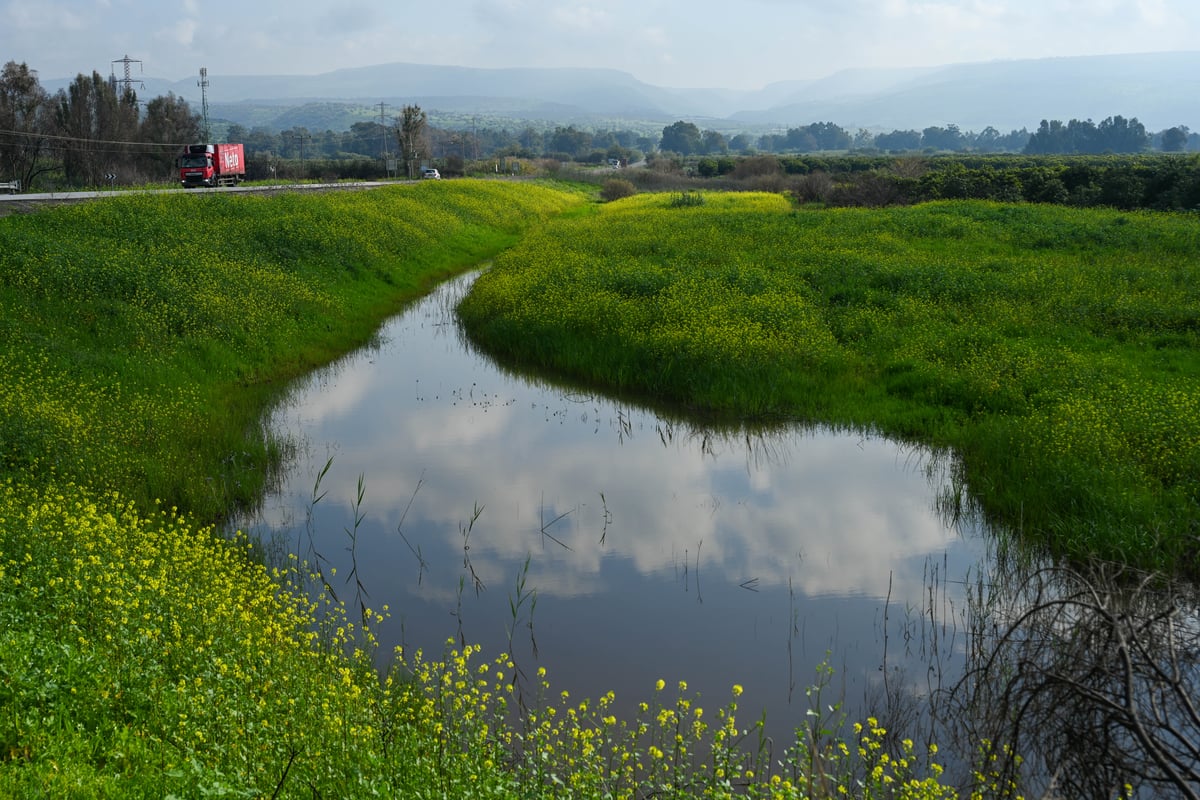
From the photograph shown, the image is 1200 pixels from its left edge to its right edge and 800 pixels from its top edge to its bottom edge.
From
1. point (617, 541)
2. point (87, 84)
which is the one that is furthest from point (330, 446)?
point (87, 84)

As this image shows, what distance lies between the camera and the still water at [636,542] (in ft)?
30.0

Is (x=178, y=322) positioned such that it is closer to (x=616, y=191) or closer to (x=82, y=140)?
(x=82, y=140)

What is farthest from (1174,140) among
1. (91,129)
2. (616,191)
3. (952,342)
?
(952,342)

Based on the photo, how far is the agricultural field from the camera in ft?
39.6

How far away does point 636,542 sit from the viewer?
1209cm

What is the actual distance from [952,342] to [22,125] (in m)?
58.3

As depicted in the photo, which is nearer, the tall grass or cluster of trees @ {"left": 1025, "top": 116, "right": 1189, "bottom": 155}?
the tall grass

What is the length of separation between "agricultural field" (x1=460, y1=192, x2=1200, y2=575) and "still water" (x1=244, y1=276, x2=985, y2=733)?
926mm

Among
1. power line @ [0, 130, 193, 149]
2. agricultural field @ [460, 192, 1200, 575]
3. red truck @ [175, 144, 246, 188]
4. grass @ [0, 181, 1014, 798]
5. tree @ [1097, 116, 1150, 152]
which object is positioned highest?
tree @ [1097, 116, 1150, 152]

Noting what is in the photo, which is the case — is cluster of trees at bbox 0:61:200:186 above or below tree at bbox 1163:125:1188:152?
below

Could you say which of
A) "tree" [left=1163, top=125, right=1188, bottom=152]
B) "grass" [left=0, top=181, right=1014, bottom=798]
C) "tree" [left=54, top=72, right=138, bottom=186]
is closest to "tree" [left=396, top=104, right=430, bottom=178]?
"tree" [left=54, top=72, right=138, bottom=186]

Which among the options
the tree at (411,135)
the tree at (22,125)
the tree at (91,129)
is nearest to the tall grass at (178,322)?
the tree at (22,125)

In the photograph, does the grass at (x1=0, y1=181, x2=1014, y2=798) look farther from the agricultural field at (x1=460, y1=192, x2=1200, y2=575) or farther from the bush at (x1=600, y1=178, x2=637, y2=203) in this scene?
the bush at (x1=600, y1=178, x2=637, y2=203)

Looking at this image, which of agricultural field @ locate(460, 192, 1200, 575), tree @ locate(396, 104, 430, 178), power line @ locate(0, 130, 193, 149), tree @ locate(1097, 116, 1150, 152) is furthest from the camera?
tree @ locate(1097, 116, 1150, 152)
